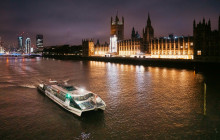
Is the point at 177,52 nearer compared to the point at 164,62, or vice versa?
the point at 164,62

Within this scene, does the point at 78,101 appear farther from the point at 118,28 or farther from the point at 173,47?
the point at 118,28

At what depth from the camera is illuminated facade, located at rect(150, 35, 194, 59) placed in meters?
89.1

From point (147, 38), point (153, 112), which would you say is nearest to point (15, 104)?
point (153, 112)

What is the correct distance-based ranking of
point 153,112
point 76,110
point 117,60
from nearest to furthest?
point 76,110
point 153,112
point 117,60

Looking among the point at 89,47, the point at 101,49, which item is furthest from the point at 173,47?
the point at 89,47

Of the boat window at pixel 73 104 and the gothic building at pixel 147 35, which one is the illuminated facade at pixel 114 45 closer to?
the gothic building at pixel 147 35

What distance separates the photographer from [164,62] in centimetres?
7769

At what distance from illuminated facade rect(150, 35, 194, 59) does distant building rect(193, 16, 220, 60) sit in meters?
6.23

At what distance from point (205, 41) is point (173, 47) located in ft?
64.7

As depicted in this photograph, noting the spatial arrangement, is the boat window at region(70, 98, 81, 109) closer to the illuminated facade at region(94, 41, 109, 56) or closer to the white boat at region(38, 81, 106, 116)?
the white boat at region(38, 81, 106, 116)

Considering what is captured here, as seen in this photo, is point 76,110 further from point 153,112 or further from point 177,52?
point 177,52

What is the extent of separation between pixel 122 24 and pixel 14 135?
159138mm

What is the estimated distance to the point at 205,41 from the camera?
257 feet

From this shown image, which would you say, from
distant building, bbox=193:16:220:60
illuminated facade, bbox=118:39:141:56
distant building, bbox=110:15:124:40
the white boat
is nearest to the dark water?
the white boat
